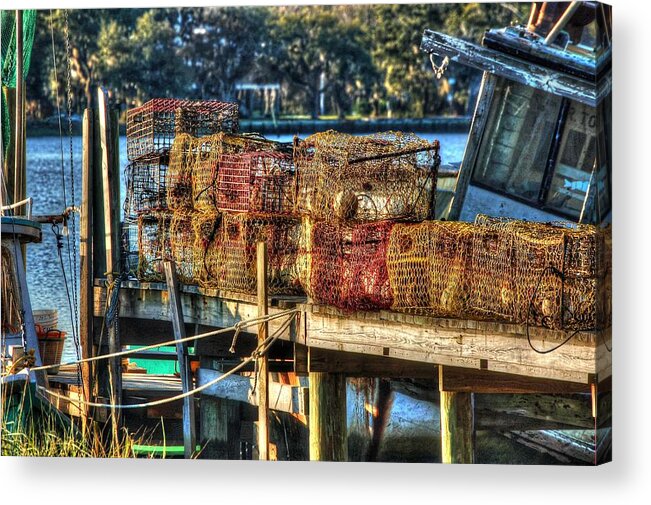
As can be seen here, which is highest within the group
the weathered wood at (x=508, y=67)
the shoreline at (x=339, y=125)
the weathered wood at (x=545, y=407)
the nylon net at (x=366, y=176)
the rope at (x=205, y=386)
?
the weathered wood at (x=508, y=67)

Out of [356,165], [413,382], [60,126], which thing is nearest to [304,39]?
[356,165]

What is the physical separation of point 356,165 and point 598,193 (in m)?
1.90

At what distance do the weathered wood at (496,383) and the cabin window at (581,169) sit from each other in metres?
1.21

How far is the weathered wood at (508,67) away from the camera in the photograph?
12.1 m

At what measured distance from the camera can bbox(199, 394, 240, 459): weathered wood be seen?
44.2ft

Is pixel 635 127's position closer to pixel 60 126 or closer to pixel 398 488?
pixel 398 488

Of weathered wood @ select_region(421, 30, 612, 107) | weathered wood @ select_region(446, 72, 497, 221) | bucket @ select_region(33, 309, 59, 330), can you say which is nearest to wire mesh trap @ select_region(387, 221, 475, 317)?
weathered wood @ select_region(421, 30, 612, 107)

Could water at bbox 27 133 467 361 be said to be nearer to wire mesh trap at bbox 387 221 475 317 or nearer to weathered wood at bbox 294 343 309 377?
wire mesh trap at bbox 387 221 475 317

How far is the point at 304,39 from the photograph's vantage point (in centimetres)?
1230

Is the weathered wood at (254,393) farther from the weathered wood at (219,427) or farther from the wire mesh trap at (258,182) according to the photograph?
the wire mesh trap at (258,182)

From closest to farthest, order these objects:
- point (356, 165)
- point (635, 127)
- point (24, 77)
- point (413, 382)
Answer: point (635, 127) < point (356, 165) < point (24, 77) < point (413, 382)

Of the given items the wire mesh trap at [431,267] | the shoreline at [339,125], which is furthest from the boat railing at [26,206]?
the wire mesh trap at [431,267]

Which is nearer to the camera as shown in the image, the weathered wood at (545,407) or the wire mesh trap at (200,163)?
the weathered wood at (545,407)

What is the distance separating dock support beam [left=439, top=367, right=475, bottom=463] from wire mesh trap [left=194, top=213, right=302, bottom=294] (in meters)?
1.81
